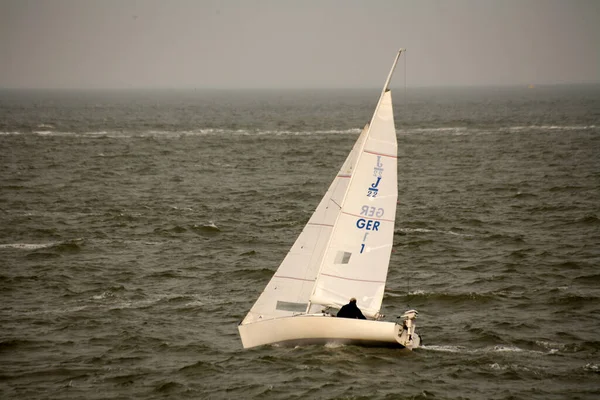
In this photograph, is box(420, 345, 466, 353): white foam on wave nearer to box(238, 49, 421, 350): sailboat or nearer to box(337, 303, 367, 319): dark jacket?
box(238, 49, 421, 350): sailboat

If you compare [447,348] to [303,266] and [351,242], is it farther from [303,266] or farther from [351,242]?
[303,266]

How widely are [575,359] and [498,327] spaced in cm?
364

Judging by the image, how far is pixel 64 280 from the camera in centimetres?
3738

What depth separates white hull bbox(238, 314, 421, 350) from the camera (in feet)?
84.5

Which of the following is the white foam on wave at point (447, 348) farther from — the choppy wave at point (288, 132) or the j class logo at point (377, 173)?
the choppy wave at point (288, 132)

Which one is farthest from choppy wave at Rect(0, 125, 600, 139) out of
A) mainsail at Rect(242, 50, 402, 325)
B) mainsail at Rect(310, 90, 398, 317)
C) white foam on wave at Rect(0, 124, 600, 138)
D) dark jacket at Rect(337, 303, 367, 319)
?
dark jacket at Rect(337, 303, 367, 319)

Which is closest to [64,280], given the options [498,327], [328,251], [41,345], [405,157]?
[41,345]

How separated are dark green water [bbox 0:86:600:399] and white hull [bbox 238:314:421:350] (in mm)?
486

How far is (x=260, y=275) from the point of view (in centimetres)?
3806

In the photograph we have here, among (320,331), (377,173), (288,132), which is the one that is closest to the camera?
(377,173)

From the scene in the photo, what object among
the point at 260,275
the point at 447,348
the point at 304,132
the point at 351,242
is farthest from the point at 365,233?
the point at 304,132

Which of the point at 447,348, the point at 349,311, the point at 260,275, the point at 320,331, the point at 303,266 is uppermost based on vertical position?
the point at 303,266

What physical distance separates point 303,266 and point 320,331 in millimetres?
Answer: 2145

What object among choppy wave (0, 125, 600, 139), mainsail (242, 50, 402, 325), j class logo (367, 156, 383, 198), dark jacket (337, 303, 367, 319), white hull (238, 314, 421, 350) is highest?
j class logo (367, 156, 383, 198)
